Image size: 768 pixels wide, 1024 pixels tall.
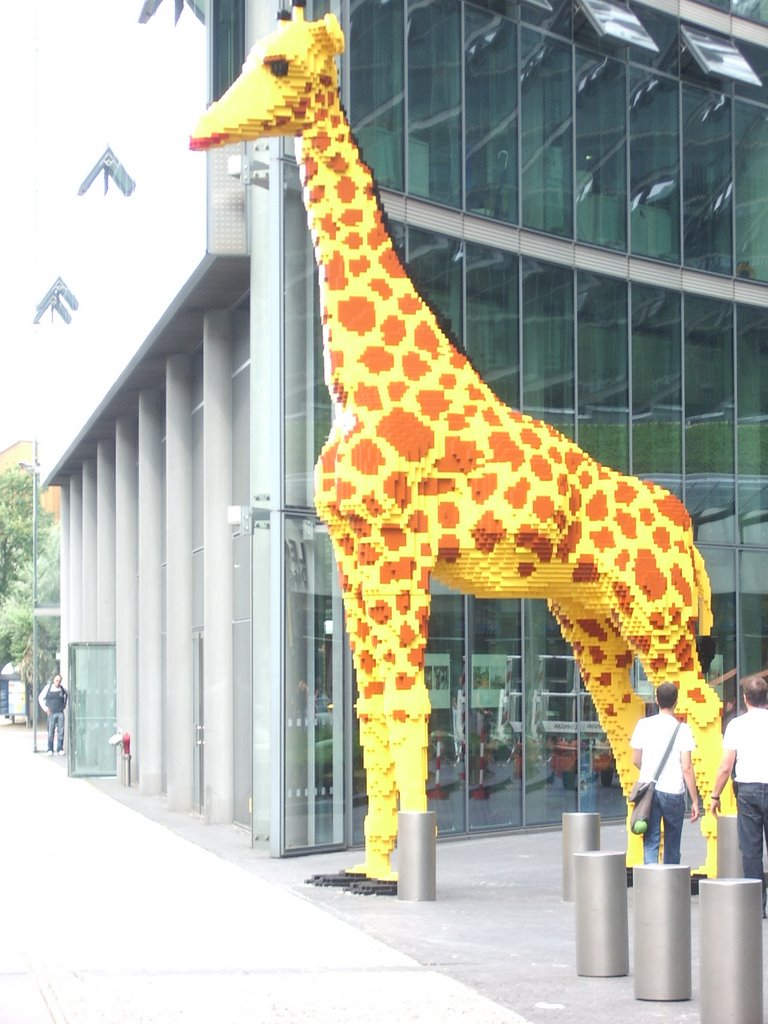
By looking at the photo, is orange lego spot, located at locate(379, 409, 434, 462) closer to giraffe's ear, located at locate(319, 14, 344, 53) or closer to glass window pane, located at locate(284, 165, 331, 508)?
giraffe's ear, located at locate(319, 14, 344, 53)

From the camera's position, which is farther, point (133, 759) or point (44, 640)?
Answer: point (44, 640)

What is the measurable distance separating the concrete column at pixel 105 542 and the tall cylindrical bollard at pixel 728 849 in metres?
18.0

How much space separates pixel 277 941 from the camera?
9961mm

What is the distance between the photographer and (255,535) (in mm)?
15781

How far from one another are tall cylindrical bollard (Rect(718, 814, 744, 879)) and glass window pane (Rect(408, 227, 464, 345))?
21.0ft

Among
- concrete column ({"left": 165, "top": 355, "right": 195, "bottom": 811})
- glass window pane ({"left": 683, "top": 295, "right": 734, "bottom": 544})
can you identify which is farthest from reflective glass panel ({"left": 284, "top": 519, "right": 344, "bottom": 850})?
glass window pane ({"left": 683, "top": 295, "right": 734, "bottom": 544})

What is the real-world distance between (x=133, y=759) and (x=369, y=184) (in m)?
14.9

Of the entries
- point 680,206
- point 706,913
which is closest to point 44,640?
point 680,206

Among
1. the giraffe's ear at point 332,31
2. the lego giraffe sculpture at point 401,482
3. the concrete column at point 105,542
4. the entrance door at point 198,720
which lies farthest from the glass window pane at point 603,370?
the concrete column at point 105,542

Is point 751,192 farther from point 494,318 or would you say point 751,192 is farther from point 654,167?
point 494,318

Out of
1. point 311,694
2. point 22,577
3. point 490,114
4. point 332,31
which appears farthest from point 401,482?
point 22,577

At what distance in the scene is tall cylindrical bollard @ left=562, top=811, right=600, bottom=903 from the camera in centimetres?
1205

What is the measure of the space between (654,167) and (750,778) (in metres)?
10.2

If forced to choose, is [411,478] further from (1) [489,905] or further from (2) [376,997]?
(2) [376,997]
